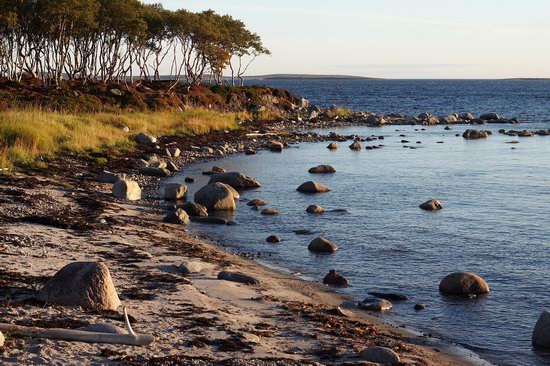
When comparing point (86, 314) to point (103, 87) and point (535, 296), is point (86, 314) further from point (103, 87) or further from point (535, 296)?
point (103, 87)

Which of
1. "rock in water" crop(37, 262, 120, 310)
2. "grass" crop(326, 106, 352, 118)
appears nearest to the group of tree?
"grass" crop(326, 106, 352, 118)

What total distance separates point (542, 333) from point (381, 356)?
3.37 m

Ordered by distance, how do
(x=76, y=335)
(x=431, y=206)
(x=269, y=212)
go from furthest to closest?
(x=431, y=206) < (x=269, y=212) < (x=76, y=335)

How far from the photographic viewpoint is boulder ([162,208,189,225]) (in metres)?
23.0

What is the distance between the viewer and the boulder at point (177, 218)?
23047mm

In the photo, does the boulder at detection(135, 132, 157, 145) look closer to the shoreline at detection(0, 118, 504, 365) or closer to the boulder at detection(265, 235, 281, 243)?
the shoreline at detection(0, 118, 504, 365)

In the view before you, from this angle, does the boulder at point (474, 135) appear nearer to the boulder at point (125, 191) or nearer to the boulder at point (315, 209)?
the boulder at point (315, 209)

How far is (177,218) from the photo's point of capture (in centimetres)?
2309

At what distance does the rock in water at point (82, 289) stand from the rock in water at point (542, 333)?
675cm

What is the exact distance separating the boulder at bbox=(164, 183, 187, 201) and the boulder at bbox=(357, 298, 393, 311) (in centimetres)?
1366

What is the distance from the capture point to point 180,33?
82062 mm

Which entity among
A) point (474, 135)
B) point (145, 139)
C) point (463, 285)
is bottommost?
point (474, 135)

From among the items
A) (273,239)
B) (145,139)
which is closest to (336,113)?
(145,139)

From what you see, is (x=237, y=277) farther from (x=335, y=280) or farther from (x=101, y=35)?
(x=101, y=35)
